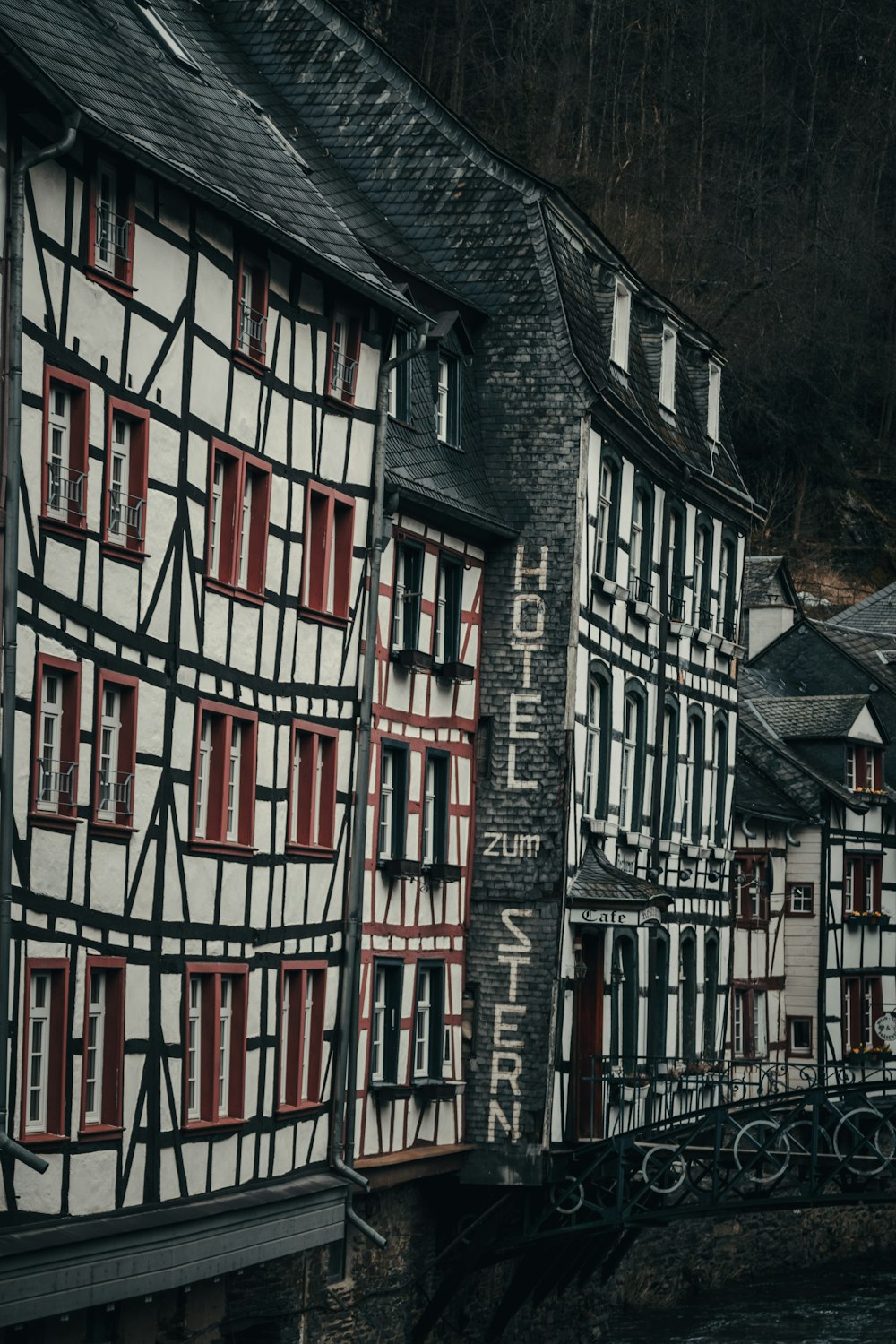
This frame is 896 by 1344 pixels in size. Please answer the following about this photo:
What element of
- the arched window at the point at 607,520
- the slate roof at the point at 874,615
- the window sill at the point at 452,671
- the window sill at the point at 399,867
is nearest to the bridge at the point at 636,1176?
the window sill at the point at 399,867

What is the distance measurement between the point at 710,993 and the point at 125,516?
18929 millimetres

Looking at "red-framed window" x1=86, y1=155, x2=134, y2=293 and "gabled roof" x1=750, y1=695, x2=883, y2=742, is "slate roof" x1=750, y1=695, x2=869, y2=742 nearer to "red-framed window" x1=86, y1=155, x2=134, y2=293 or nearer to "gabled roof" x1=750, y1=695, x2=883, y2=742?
"gabled roof" x1=750, y1=695, x2=883, y2=742

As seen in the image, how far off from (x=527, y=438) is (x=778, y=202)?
163 feet

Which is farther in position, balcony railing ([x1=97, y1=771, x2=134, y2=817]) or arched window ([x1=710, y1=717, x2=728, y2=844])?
arched window ([x1=710, y1=717, x2=728, y2=844])

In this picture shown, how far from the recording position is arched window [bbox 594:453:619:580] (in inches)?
1304

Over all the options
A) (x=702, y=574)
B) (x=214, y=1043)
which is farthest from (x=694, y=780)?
(x=214, y=1043)

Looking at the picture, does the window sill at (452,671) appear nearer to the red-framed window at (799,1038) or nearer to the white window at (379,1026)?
the white window at (379,1026)

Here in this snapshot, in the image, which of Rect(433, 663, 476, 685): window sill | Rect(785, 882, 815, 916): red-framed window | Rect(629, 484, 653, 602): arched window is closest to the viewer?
Rect(433, 663, 476, 685): window sill

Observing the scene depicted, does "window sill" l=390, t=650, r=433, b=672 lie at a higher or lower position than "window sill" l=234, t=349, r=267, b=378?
lower

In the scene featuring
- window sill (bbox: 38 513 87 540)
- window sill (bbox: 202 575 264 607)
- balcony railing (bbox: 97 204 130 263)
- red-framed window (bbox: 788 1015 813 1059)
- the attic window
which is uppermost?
the attic window

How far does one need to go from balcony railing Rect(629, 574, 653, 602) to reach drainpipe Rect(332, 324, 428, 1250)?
7.21 metres

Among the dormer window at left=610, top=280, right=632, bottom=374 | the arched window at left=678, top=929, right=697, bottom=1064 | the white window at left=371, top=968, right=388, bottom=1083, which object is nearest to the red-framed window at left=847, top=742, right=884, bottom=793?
the arched window at left=678, top=929, right=697, bottom=1064

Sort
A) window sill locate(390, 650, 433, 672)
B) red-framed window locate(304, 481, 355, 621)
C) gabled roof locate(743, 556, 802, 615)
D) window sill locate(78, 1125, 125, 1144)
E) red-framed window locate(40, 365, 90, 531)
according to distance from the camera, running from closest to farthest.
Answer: red-framed window locate(40, 365, 90, 531)
window sill locate(78, 1125, 125, 1144)
red-framed window locate(304, 481, 355, 621)
window sill locate(390, 650, 433, 672)
gabled roof locate(743, 556, 802, 615)

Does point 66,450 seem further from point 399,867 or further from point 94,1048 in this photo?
point 399,867
